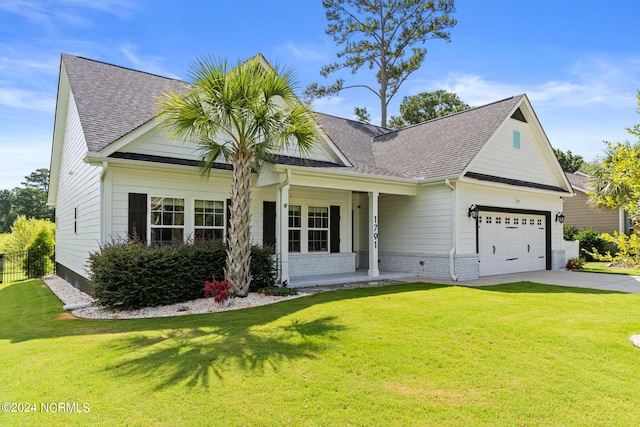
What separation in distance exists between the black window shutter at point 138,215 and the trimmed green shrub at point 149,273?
50 cm

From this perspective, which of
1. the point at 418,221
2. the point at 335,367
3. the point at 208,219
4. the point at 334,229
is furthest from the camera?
the point at 418,221

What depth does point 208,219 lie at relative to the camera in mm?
10812

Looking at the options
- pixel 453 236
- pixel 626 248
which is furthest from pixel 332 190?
pixel 626 248

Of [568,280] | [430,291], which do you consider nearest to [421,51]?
[568,280]

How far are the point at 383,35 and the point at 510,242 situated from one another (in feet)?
63.0

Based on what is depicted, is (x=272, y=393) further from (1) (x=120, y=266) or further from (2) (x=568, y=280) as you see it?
(2) (x=568, y=280)

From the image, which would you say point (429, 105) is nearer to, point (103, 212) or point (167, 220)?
point (167, 220)

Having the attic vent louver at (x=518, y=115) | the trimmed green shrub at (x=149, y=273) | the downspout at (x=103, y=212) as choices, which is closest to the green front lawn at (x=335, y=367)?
the trimmed green shrub at (x=149, y=273)

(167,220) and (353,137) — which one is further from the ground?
(353,137)

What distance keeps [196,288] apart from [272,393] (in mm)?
5474

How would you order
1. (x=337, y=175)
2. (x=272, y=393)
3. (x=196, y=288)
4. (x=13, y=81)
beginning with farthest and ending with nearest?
(x=13, y=81) → (x=337, y=175) → (x=196, y=288) → (x=272, y=393)

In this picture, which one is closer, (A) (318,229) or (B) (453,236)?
(B) (453,236)

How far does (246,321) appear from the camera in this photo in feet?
22.3

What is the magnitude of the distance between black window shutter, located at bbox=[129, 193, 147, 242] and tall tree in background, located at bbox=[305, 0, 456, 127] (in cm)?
2079
